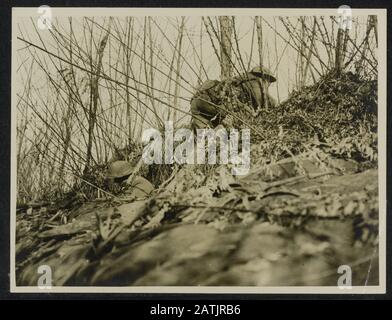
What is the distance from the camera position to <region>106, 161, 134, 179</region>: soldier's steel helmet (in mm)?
1927

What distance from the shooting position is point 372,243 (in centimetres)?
190

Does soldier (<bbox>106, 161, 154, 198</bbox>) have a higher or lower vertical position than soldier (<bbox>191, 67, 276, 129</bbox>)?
lower

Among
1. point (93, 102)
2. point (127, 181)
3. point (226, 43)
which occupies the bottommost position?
point (127, 181)

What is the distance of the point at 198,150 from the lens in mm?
1922

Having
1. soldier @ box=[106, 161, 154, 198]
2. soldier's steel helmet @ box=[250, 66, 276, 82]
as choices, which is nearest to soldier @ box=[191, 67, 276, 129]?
soldier's steel helmet @ box=[250, 66, 276, 82]

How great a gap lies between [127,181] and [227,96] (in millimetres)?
417

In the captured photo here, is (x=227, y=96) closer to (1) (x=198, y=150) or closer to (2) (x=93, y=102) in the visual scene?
(1) (x=198, y=150)

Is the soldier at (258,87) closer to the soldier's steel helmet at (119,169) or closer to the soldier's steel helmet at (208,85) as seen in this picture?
the soldier's steel helmet at (208,85)

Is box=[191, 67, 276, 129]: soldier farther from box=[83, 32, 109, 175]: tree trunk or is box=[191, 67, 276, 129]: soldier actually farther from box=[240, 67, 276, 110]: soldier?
box=[83, 32, 109, 175]: tree trunk

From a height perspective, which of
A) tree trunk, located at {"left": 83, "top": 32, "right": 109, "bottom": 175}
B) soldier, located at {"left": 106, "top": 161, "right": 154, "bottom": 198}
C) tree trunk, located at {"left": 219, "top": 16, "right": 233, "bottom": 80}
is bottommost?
soldier, located at {"left": 106, "top": 161, "right": 154, "bottom": 198}

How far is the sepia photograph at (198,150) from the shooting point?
1891 millimetres

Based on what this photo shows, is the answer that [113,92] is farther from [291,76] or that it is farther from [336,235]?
[336,235]

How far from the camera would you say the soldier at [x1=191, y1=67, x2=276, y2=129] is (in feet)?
6.31

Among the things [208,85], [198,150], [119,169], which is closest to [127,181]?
[119,169]
